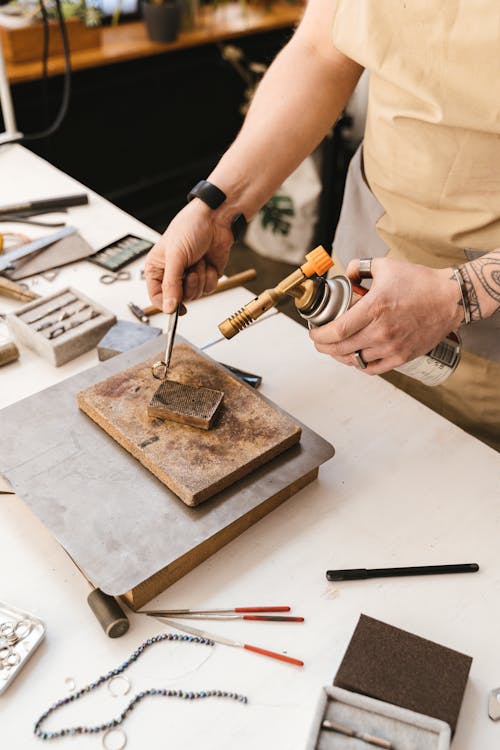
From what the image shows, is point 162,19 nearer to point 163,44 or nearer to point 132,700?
point 163,44

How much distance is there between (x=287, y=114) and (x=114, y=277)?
469 mm

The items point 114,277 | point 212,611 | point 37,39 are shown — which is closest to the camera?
point 212,611

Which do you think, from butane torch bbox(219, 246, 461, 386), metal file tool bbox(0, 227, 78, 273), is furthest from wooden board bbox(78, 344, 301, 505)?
metal file tool bbox(0, 227, 78, 273)

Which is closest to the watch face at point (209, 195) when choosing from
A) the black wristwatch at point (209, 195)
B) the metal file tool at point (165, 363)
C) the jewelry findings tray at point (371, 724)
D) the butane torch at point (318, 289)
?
the black wristwatch at point (209, 195)

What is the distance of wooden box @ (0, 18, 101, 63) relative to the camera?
2.37 metres

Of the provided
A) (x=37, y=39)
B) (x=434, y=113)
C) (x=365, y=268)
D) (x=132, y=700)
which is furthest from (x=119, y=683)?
(x=37, y=39)

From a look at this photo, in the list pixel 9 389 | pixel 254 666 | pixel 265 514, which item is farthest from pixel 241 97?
pixel 254 666

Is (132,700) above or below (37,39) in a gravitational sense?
below

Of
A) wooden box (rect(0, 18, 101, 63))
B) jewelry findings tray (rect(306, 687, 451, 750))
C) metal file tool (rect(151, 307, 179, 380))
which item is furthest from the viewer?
wooden box (rect(0, 18, 101, 63))

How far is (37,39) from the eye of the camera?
2.43 metres

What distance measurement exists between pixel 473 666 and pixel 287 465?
336 mm

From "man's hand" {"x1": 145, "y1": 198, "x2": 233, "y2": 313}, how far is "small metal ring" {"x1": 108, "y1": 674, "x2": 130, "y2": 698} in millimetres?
552

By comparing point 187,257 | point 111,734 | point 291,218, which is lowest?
point 291,218

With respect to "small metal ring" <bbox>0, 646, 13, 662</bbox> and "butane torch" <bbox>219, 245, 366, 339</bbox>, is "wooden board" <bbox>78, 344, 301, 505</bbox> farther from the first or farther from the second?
"small metal ring" <bbox>0, 646, 13, 662</bbox>
